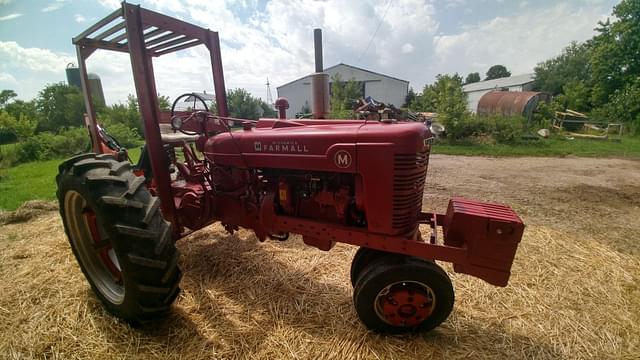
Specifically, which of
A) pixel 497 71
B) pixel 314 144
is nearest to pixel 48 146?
pixel 314 144

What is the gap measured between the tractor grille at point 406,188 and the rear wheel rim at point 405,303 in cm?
37

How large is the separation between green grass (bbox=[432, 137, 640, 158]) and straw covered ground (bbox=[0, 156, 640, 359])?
632cm

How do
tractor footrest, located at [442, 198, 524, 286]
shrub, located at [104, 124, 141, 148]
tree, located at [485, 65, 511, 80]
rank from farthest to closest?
tree, located at [485, 65, 511, 80], shrub, located at [104, 124, 141, 148], tractor footrest, located at [442, 198, 524, 286]

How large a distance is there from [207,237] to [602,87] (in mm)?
26329

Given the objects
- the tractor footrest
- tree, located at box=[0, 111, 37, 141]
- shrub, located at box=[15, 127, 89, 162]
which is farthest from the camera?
tree, located at box=[0, 111, 37, 141]

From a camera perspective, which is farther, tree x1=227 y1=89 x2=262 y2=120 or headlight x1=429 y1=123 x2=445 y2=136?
tree x1=227 y1=89 x2=262 y2=120

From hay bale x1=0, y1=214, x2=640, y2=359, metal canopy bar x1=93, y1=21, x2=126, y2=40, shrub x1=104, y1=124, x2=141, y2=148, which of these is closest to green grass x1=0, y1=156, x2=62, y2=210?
hay bale x1=0, y1=214, x2=640, y2=359

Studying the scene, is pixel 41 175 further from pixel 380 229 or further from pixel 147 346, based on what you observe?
pixel 380 229

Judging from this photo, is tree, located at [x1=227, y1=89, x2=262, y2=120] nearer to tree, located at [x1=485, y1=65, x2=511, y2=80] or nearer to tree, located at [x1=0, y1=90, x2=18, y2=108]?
tree, located at [x1=0, y1=90, x2=18, y2=108]

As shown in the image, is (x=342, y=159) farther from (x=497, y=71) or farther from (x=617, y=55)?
(x=497, y=71)

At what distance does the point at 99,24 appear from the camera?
243 centimetres

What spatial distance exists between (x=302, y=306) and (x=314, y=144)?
1337 mm

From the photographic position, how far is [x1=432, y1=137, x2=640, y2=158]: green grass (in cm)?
928

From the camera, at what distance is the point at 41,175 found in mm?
8711
